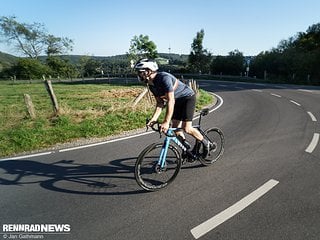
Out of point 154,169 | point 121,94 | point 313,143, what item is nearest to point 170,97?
point 154,169

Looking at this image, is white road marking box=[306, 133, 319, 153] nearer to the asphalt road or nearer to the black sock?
the asphalt road

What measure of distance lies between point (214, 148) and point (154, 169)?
148cm

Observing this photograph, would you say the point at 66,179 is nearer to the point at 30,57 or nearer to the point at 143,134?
the point at 143,134

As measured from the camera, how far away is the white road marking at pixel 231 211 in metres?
3.00

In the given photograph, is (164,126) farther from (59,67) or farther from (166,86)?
(59,67)

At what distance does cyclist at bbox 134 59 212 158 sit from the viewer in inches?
151

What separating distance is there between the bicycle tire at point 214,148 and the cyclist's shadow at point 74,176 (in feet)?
4.93

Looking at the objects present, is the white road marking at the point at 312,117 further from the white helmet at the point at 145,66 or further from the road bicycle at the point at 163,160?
the white helmet at the point at 145,66

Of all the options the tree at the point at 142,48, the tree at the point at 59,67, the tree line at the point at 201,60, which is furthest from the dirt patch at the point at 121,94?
the tree at the point at 59,67

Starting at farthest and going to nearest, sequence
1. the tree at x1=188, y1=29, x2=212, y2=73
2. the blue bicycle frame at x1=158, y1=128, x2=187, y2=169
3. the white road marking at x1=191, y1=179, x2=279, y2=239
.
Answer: the tree at x1=188, y1=29, x2=212, y2=73, the blue bicycle frame at x1=158, y1=128, x2=187, y2=169, the white road marking at x1=191, y1=179, x2=279, y2=239

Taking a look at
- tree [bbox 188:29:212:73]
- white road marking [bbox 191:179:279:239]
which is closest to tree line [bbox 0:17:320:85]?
tree [bbox 188:29:212:73]

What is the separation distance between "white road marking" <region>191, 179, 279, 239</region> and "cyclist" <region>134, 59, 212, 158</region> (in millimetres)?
1270

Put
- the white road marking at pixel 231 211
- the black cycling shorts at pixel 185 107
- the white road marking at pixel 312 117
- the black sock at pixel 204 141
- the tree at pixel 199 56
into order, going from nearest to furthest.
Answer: the white road marking at pixel 231 211 → the black cycling shorts at pixel 185 107 → the black sock at pixel 204 141 → the white road marking at pixel 312 117 → the tree at pixel 199 56

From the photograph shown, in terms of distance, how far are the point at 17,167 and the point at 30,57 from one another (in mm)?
63858
